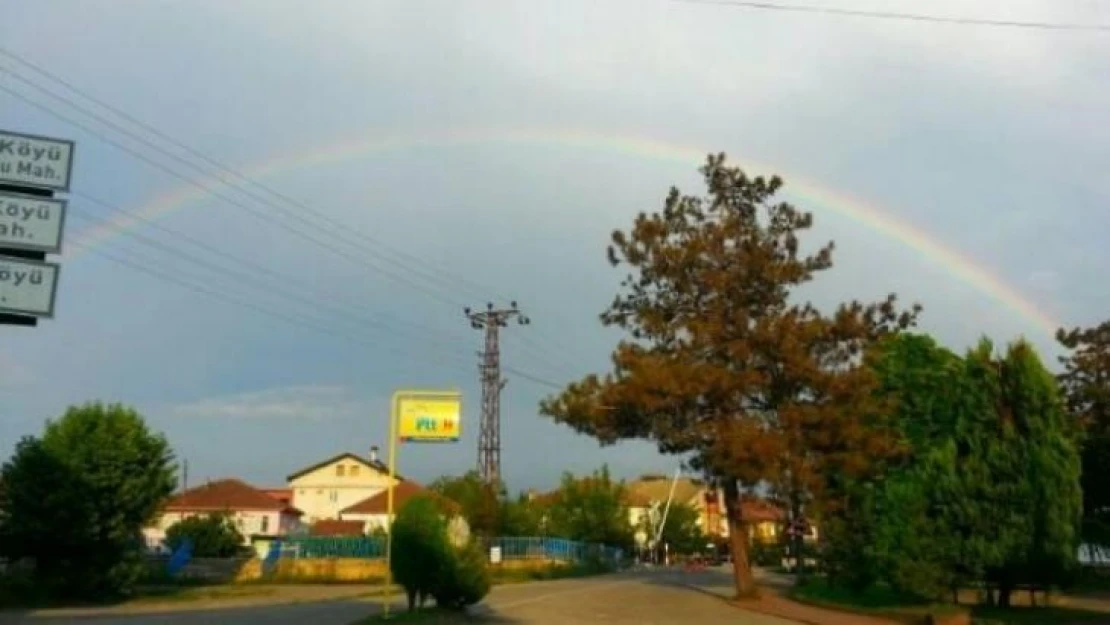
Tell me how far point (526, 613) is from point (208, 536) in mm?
34885

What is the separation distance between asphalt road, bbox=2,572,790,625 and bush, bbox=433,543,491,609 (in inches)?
31.0

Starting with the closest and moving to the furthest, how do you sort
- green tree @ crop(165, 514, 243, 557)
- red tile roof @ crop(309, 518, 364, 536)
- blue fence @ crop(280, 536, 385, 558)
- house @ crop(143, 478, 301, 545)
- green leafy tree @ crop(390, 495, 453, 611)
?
green leafy tree @ crop(390, 495, 453, 611), blue fence @ crop(280, 536, 385, 558), green tree @ crop(165, 514, 243, 557), red tile roof @ crop(309, 518, 364, 536), house @ crop(143, 478, 301, 545)

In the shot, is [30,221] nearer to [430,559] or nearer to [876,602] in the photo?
[430,559]

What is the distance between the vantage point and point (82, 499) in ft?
120

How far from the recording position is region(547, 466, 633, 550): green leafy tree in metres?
90.2

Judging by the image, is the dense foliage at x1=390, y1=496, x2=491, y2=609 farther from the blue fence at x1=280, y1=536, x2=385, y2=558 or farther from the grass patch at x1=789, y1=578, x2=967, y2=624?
the blue fence at x1=280, y1=536, x2=385, y2=558

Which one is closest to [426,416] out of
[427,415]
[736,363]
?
[427,415]

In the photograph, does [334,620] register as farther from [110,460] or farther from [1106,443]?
[1106,443]

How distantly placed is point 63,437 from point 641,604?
19.6 meters

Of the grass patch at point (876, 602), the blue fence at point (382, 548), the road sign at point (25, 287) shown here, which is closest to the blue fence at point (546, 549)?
the blue fence at point (382, 548)

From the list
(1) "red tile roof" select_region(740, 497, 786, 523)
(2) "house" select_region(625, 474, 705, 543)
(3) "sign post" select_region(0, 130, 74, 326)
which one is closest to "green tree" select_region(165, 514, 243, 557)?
(1) "red tile roof" select_region(740, 497, 786, 523)

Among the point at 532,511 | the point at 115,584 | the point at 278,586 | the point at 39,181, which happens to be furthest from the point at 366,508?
the point at 39,181

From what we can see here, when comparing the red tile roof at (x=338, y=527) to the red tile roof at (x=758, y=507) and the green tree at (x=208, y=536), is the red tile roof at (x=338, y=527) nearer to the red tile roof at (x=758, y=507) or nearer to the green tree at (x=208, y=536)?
the green tree at (x=208, y=536)

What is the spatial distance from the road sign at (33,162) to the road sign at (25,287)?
1.45m
